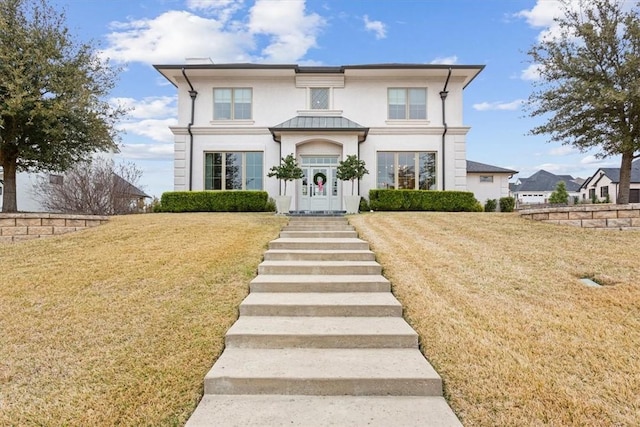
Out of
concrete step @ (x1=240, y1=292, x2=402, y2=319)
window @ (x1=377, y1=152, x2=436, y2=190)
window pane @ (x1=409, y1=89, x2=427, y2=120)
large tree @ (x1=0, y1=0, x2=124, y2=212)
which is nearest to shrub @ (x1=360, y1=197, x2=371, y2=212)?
window @ (x1=377, y1=152, x2=436, y2=190)

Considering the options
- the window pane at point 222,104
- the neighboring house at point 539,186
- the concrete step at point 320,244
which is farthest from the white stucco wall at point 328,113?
the neighboring house at point 539,186

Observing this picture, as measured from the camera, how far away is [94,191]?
698 inches

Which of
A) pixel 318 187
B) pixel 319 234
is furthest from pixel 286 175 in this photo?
pixel 319 234

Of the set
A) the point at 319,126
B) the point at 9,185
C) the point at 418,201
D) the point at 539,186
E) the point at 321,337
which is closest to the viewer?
the point at 321,337

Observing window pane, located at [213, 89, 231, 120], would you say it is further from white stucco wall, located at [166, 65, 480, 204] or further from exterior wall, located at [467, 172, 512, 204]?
exterior wall, located at [467, 172, 512, 204]

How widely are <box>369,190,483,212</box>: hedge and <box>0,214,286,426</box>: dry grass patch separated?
773 centimetres

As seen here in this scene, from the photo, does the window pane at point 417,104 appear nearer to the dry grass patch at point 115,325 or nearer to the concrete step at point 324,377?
the dry grass patch at point 115,325

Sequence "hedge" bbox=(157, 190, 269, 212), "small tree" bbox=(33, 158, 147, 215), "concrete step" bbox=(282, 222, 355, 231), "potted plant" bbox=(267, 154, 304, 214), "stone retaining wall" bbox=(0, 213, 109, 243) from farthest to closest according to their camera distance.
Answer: "small tree" bbox=(33, 158, 147, 215) < "hedge" bbox=(157, 190, 269, 212) < "potted plant" bbox=(267, 154, 304, 214) < "concrete step" bbox=(282, 222, 355, 231) < "stone retaining wall" bbox=(0, 213, 109, 243)

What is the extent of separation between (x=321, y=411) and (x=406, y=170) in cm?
1394

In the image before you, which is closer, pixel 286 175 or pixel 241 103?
pixel 286 175

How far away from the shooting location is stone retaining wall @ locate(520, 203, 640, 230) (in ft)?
28.3

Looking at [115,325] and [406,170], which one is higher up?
[406,170]

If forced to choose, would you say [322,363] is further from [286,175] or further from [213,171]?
[213,171]

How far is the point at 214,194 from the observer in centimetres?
1432
